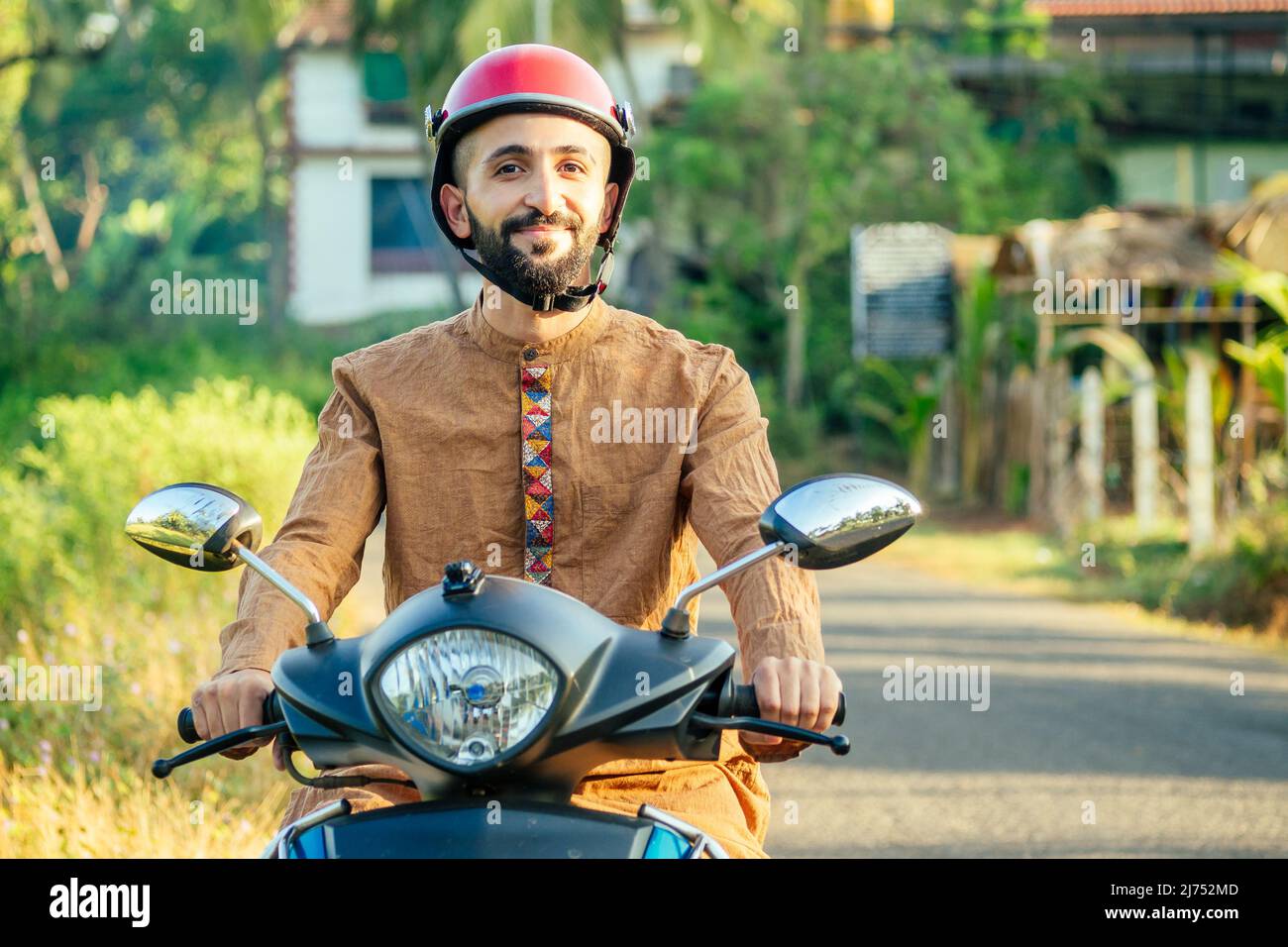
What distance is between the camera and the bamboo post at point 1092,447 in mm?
15562

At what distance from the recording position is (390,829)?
2.15 meters

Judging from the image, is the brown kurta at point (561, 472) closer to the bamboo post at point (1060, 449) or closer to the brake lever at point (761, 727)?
the brake lever at point (761, 727)

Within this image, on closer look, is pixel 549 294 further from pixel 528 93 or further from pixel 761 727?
pixel 761 727

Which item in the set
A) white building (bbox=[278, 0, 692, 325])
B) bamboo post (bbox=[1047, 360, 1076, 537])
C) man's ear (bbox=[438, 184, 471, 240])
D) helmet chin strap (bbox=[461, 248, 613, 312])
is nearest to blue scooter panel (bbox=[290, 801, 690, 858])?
helmet chin strap (bbox=[461, 248, 613, 312])

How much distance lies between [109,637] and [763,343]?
2049 cm

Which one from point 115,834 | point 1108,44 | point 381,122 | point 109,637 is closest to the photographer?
point 115,834

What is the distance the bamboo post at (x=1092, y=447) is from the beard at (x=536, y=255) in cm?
1323

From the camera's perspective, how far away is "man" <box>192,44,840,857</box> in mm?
2791

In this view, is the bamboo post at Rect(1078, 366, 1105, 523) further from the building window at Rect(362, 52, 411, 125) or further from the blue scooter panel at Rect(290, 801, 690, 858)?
the building window at Rect(362, 52, 411, 125)

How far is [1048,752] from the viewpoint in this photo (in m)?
7.87

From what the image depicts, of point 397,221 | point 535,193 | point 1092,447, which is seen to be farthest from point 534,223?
point 397,221

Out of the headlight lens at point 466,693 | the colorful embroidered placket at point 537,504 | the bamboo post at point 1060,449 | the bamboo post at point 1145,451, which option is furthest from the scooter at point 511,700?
the bamboo post at point 1060,449
